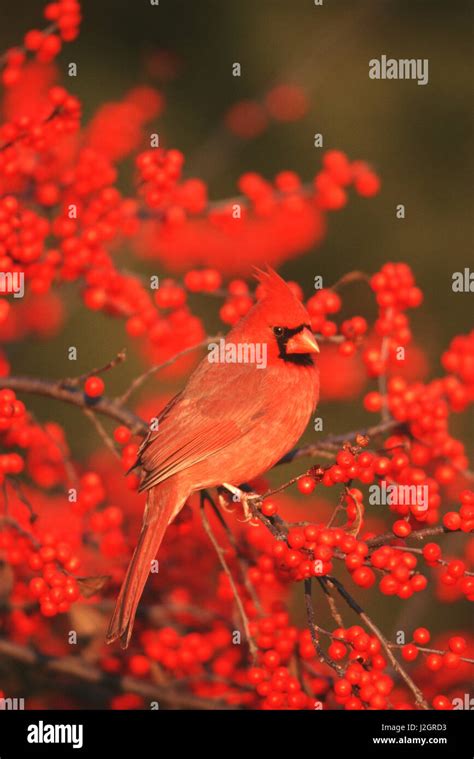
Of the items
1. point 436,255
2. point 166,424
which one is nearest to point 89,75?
point 436,255

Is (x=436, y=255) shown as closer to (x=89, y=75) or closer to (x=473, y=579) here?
(x=89, y=75)

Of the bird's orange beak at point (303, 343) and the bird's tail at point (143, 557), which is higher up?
the bird's orange beak at point (303, 343)

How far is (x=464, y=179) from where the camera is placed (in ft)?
18.8

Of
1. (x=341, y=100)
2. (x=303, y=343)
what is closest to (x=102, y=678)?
(x=303, y=343)

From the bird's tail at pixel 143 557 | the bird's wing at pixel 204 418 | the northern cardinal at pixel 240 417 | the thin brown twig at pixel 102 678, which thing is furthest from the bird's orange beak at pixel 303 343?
the thin brown twig at pixel 102 678

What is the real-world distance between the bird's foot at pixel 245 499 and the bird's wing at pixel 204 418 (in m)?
0.12

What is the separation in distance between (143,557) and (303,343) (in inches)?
29.2

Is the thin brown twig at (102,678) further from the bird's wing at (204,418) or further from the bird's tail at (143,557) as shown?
the bird's wing at (204,418)

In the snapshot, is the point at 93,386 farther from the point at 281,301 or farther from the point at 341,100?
the point at 341,100

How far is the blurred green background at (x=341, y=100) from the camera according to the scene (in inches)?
216

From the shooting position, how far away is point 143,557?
8.63 feet

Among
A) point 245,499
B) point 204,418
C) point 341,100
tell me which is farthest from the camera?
point 341,100

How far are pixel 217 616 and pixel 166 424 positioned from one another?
23.0 inches

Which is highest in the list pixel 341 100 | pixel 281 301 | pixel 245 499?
pixel 341 100
